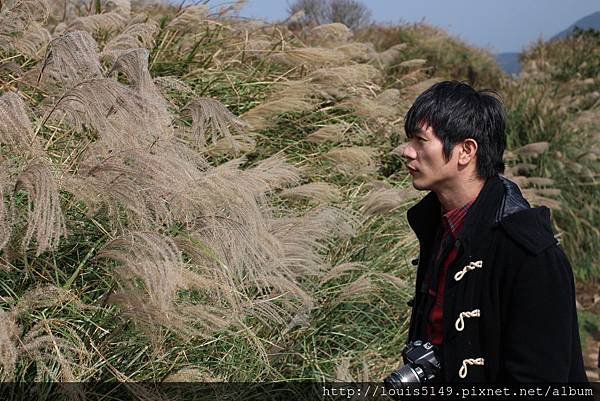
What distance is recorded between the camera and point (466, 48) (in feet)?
57.1

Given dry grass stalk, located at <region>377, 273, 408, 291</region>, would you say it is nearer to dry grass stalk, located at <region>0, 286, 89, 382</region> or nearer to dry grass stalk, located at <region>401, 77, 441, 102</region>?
dry grass stalk, located at <region>0, 286, 89, 382</region>

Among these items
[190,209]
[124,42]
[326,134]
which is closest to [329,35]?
[326,134]

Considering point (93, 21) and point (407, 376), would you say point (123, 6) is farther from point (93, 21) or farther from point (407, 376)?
point (407, 376)

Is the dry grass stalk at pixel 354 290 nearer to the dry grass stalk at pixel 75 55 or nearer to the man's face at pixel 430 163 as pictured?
the man's face at pixel 430 163

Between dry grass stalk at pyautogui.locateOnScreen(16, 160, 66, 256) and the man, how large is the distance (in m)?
1.12

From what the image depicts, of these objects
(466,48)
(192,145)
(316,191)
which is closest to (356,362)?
(316,191)

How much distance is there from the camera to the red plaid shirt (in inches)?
99.5

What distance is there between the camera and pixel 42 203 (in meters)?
2.50

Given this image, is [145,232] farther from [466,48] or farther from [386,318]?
[466,48]

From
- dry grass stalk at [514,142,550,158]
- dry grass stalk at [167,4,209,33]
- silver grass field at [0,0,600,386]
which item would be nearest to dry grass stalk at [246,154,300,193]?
silver grass field at [0,0,600,386]

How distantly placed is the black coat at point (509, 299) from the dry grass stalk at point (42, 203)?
1236 millimetres

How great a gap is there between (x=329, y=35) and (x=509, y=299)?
6135mm

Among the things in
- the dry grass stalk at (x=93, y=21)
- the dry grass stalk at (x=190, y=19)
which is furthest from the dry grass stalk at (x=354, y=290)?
the dry grass stalk at (x=190, y=19)

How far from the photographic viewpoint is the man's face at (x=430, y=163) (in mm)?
2512
